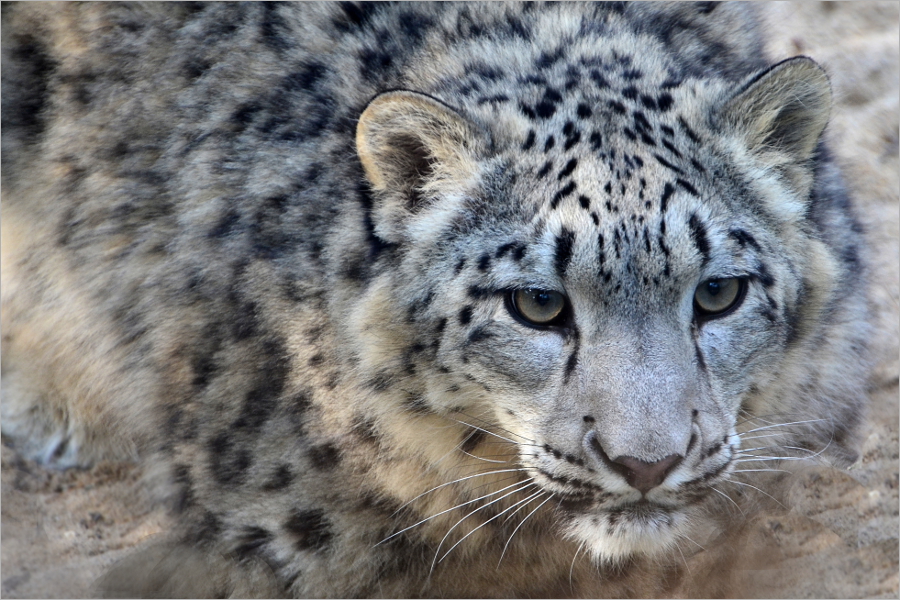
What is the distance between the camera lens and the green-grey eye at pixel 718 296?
336 cm

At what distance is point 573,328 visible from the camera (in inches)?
131

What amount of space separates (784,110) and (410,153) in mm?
1363

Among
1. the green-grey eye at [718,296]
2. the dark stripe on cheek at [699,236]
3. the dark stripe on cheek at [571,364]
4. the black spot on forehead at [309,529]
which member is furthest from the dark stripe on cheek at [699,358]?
the black spot on forehead at [309,529]

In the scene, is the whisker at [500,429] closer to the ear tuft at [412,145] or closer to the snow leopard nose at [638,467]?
the snow leopard nose at [638,467]

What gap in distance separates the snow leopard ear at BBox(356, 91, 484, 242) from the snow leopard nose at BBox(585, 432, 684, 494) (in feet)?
3.30

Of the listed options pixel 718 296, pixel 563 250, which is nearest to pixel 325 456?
pixel 563 250

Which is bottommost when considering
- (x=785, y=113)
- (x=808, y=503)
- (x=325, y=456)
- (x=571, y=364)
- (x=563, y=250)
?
(x=325, y=456)

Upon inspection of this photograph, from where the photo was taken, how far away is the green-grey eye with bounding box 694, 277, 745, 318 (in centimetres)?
336

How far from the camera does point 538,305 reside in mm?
3338

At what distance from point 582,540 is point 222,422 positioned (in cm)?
162

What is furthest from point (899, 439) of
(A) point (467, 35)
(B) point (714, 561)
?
(A) point (467, 35)

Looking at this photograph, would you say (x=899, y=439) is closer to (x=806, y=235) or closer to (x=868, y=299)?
(x=868, y=299)

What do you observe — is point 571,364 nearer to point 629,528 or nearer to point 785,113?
point 629,528

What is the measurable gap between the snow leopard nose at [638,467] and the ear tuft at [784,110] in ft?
4.01
